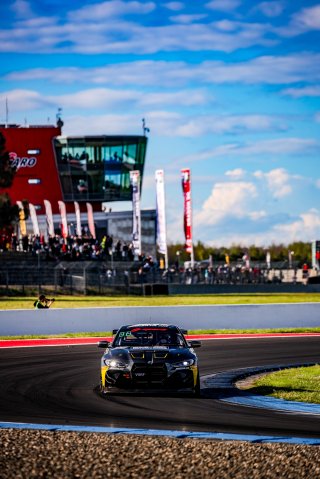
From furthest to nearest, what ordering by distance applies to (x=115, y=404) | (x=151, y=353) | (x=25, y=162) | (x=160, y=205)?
(x=25, y=162) < (x=160, y=205) < (x=151, y=353) < (x=115, y=404)

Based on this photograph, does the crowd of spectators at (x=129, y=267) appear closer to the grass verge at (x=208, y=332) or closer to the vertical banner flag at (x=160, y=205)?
the vertical banner flag at (x=160, y=205)

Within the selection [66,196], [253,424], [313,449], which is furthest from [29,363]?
[66,196]

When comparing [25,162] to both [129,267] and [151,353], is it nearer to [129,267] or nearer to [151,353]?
[129,267]

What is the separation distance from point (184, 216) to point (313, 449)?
48.9 metres

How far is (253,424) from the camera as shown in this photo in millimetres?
12789

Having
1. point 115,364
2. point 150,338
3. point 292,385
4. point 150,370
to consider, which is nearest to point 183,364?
point 150,370

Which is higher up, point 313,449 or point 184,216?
point 184,216

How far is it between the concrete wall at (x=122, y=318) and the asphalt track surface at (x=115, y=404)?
662cm

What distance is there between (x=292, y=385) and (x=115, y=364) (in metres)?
3.36

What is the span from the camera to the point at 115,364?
632 inches

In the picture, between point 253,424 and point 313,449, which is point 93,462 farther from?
point 253,424

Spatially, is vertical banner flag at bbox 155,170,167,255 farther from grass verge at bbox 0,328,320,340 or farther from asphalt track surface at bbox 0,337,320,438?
asphalt track surface at bbox 0,337,320,438

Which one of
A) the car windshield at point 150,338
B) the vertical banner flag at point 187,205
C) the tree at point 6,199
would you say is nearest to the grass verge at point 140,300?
the vertical banner flag at point 187,205

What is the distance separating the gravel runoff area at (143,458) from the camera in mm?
9602
